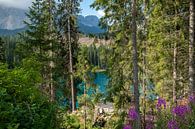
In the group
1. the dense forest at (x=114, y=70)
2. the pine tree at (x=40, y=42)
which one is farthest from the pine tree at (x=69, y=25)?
the pine tree at (x=40, y=42)

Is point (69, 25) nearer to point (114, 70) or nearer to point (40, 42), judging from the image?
point (40, 42)

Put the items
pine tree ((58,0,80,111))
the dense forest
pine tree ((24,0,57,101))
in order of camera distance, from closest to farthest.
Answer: the dense forest → pine tree ((24,0,57,101)) → pine tree ((58,0,80,111))

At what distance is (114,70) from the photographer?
58.9 feet

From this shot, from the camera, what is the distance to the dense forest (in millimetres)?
4164

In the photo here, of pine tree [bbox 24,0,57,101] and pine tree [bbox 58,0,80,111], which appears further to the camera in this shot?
pine tree [bbox 58,0,80,111]

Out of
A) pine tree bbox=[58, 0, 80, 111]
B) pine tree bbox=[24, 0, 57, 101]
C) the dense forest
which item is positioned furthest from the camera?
pine tree bbox=[58, 0, 80, 111]

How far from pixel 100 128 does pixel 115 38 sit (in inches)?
285

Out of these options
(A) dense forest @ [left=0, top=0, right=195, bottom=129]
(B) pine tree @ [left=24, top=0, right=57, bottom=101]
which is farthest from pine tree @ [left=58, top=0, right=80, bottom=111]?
(B) pine tree @ [left=24, top=0, right=57, bottom=101]

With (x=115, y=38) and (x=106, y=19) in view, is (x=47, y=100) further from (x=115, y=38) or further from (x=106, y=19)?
(x=115, y=38)

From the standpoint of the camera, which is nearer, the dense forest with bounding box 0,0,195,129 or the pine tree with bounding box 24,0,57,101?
the dense forest with bounding box 0,0,195,129

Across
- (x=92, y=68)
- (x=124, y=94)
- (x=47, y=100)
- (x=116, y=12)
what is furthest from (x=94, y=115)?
(x=47, y=100)

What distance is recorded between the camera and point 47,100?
4465 millimetres

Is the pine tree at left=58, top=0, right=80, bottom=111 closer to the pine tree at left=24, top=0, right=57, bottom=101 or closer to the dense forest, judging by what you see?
the dense forest

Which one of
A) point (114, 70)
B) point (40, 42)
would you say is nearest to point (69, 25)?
point (40, 42)
